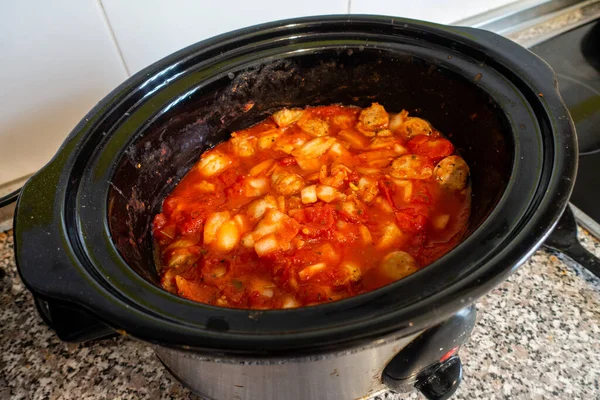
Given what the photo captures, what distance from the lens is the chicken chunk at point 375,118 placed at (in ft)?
4.27

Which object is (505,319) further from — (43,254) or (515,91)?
(43,254)

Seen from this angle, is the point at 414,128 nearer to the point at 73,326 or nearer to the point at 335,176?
the point at 335,176

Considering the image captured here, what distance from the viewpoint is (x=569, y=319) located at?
1.20m

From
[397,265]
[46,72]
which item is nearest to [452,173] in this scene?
[397,265]

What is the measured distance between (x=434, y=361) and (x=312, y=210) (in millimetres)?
408

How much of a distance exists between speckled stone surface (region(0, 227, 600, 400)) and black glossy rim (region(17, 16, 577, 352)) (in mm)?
471

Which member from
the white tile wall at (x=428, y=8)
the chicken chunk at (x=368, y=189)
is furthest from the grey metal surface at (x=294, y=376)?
the white tile wall at (x=428, y=8)

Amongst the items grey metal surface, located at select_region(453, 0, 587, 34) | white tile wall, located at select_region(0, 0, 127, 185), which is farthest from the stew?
grey metal surface, located at select_region(453, 0, 587, 34)

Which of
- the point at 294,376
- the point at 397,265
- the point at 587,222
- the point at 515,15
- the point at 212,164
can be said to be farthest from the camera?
the point at 515,15

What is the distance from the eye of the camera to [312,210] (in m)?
1.09

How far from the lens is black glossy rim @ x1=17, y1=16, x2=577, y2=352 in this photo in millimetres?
644

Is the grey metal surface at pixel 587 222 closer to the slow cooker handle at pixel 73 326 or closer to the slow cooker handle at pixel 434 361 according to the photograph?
the slow cooker handle at pixel 434 361

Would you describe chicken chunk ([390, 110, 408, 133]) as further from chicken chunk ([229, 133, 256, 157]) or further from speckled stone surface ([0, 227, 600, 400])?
speckled stone surface ([0, 227, 600, 400])

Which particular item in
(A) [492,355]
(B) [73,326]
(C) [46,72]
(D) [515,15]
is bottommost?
(A) [492,355]
